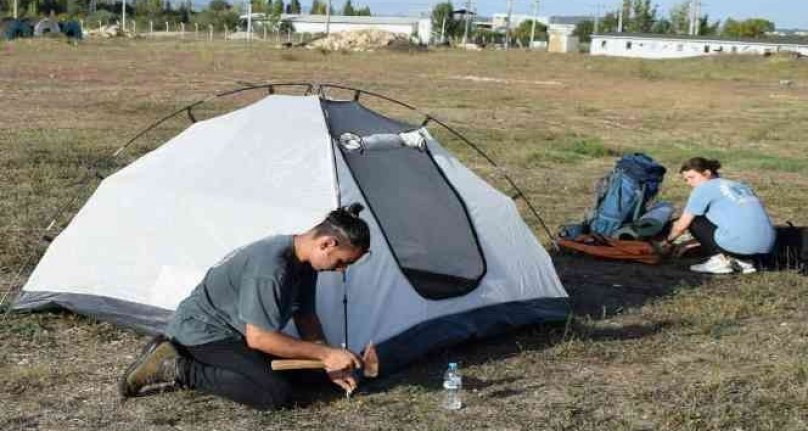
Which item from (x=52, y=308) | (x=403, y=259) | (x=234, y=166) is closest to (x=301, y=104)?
(x=234, y=166)

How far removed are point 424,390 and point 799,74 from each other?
43.2 meters

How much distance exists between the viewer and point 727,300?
7512 mm

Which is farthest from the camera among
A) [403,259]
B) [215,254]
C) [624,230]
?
[624,230]

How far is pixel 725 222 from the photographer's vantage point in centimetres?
840

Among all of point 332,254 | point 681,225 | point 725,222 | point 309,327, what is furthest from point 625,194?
point 332,254

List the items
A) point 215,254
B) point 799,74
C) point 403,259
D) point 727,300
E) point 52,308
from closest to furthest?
1. point 215,254
2. point 52,308
3. point 403,259
4. point 727,300
5. point 799,74

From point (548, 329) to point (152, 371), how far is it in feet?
8.62

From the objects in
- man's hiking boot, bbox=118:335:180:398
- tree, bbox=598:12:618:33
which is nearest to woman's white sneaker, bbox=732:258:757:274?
man's hiking boot, bbox=118:335:180:398

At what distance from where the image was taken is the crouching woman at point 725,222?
27.2ft

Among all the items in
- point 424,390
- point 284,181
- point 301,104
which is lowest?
point 424,390

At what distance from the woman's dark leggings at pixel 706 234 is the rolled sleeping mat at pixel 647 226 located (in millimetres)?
318

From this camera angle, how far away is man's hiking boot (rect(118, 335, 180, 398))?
203 inches

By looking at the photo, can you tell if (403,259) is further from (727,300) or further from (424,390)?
(727,300)

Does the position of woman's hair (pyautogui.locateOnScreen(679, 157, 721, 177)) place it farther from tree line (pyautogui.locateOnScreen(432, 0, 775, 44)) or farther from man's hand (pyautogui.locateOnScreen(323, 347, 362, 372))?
tree line (pyautogui.locateOnScreen(432, 0, 775, 44))
